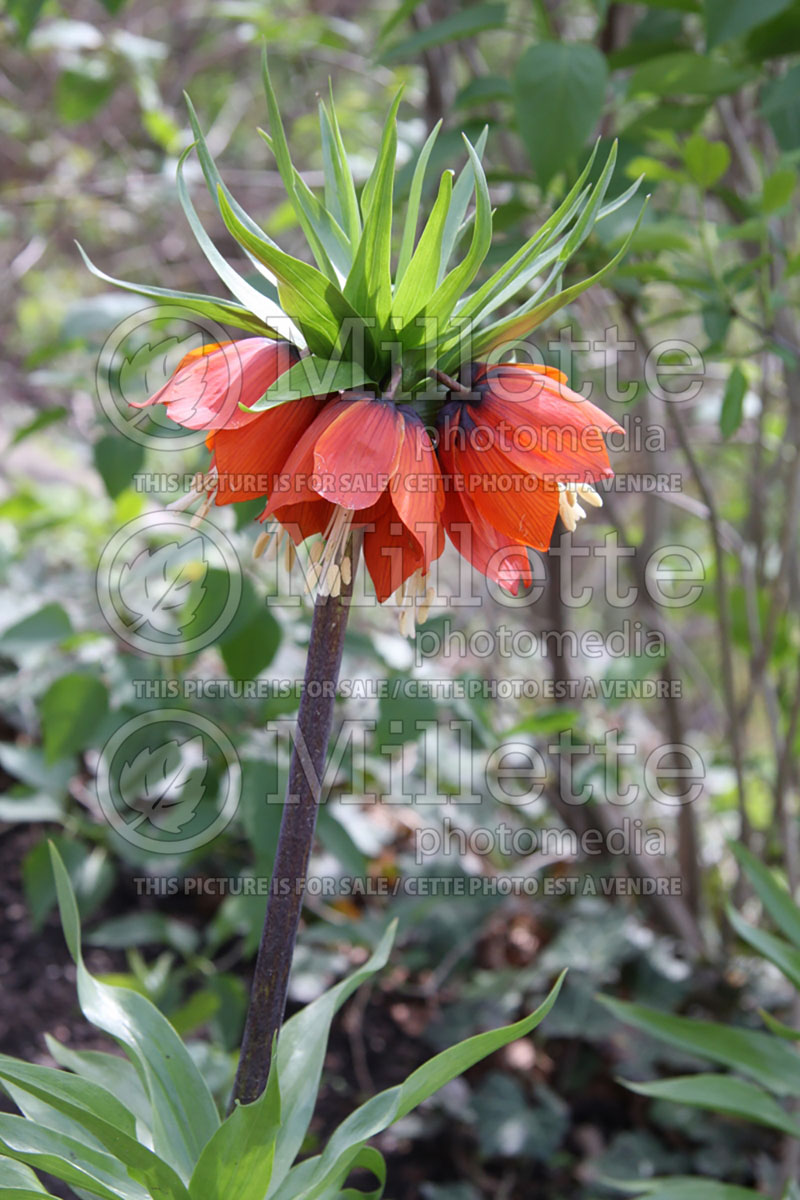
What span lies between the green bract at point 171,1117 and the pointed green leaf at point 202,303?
0.32m

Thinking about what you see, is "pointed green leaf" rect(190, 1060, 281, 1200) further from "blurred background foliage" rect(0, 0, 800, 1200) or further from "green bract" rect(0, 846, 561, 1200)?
"blurred background foliage" rect(0, 0, 800, 1200)

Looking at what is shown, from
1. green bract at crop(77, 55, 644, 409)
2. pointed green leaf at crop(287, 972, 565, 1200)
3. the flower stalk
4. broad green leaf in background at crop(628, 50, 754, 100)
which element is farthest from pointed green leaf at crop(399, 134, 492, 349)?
broad green leaf in background at crop(628, 50, 754, 100)

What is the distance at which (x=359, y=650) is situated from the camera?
116cm

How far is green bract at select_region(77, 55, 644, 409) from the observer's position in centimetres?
49

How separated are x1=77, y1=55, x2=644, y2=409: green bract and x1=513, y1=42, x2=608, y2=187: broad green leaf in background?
0.43 meters

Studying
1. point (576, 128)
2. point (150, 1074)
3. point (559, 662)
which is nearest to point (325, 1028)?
point (150, 1074)

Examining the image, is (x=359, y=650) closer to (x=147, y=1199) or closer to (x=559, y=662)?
(x=559, y=662)

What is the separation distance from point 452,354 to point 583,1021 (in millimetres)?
1072

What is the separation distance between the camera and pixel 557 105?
3.05ft

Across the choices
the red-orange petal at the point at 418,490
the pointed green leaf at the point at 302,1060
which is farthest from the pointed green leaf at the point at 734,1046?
the red-orange petal at the point at 418,490

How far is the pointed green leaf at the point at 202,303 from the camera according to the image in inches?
19.2

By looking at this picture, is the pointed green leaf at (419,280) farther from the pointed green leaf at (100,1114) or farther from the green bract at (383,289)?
the pointed green leaf at (100,1114)

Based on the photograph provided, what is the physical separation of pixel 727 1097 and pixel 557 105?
0.89m

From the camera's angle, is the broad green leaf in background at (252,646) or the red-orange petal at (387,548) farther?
the broad green leaf in background at (252,646)
